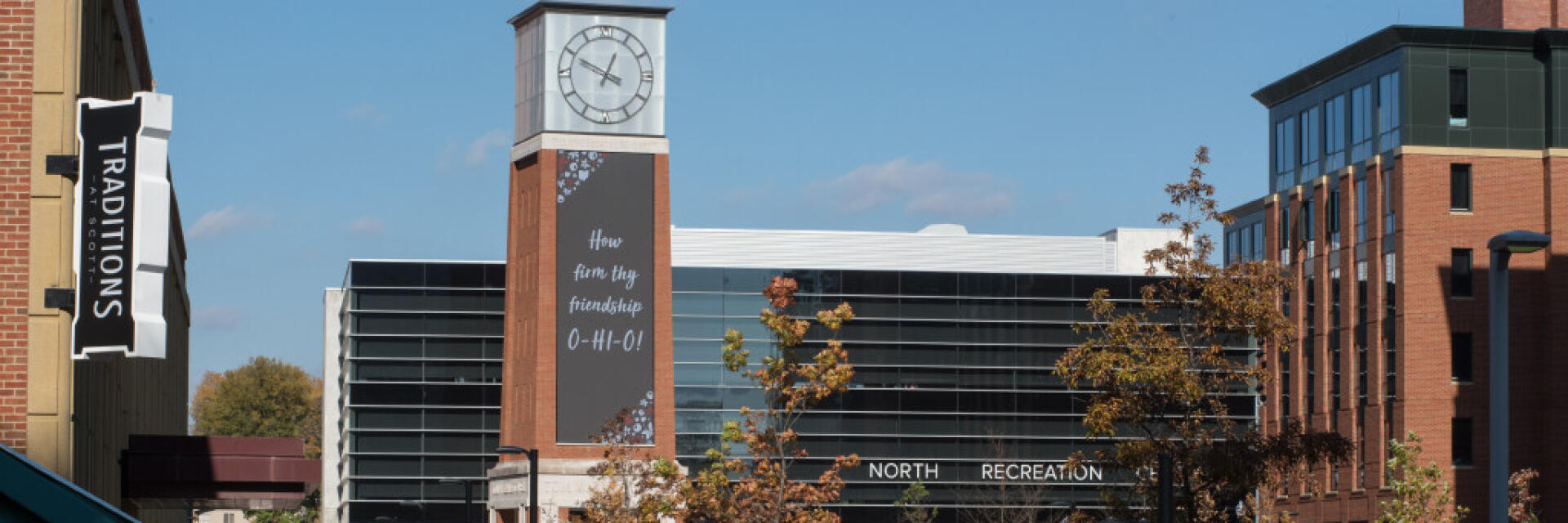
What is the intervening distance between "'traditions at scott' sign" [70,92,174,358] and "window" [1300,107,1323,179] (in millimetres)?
68831

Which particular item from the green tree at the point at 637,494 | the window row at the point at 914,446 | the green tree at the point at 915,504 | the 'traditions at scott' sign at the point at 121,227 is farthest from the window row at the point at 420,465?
the 'traditions at scott' sign at the point at 121,227

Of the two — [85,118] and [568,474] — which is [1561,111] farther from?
[85,118]

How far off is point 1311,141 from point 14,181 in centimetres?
7031

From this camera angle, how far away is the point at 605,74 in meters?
86.8

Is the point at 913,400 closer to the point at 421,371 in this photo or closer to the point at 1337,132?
the point at 421,371

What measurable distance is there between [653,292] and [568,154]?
7147 millimetres

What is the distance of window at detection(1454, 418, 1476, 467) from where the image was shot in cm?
7481

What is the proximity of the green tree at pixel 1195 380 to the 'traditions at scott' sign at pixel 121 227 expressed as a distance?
43.7 ft

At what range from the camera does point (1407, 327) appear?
251 ft

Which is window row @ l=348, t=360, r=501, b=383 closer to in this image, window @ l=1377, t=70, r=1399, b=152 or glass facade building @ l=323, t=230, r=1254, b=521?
glass facade building @ l=323, t=230, r=1254, b=521

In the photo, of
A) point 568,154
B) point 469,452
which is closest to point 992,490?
point 469,452

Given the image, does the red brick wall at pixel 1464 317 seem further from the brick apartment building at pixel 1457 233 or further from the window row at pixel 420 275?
the window row at pixel 420 275

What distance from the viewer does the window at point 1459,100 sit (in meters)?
76.5

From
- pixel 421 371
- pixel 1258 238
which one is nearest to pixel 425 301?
pixel 421 371
